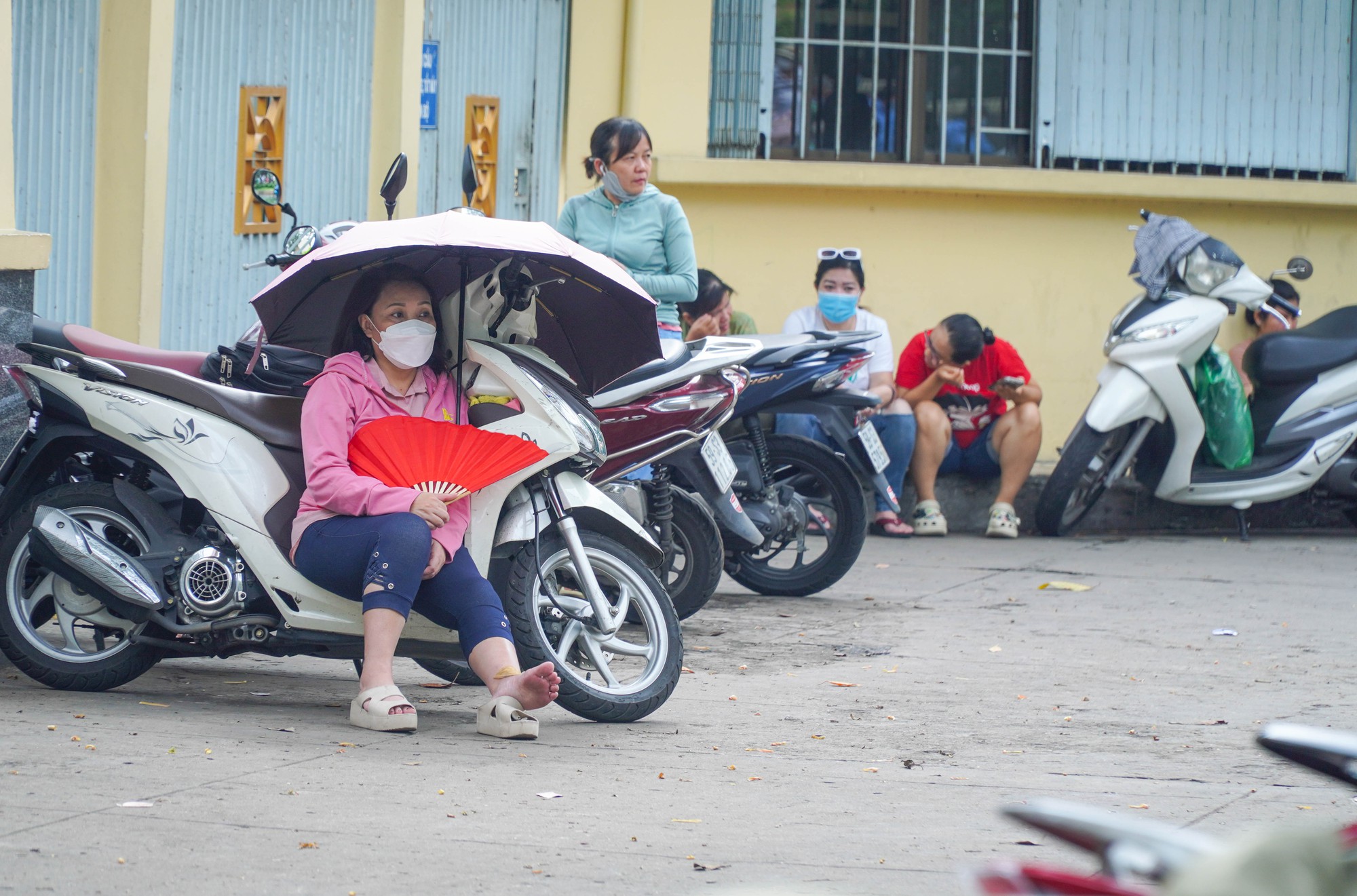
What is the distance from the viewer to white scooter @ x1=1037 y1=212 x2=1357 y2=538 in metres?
9.59

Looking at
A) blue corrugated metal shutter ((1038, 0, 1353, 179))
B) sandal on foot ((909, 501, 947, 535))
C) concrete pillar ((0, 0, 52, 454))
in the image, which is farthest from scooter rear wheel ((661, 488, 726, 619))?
blue corrugated metal shutter ((1038, 0, 1353, 179))

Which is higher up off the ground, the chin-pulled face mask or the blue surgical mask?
the chin-pulled face mask

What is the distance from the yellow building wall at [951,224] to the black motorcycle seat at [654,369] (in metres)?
4.54

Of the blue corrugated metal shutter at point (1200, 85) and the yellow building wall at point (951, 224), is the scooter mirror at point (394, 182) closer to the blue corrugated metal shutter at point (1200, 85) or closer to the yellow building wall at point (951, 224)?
the yellow building wall at point (951, 224)

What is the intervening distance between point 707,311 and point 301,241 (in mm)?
3525

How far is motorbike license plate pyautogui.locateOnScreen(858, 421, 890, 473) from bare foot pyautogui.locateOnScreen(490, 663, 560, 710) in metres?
3.42

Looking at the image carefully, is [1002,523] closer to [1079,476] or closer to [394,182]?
[1079,476]

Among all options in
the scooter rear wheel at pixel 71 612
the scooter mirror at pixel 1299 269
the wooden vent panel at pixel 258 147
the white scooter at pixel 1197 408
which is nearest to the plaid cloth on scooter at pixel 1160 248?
the white scooter at pixel 1197 408

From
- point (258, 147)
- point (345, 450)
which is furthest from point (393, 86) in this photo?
point (345, 450)

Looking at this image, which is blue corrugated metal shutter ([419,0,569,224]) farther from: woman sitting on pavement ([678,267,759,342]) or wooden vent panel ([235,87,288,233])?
woman sitting on pavement ([678,267,759,342])

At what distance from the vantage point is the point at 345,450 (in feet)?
16.0

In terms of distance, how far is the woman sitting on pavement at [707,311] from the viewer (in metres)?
8.65

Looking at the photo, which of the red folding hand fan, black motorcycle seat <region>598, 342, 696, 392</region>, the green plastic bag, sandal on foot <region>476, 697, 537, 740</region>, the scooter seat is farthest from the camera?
the green plastic bag

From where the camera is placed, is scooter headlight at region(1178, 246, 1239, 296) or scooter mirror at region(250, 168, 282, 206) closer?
scooter mirror at region(250, 168, 282, 206)
